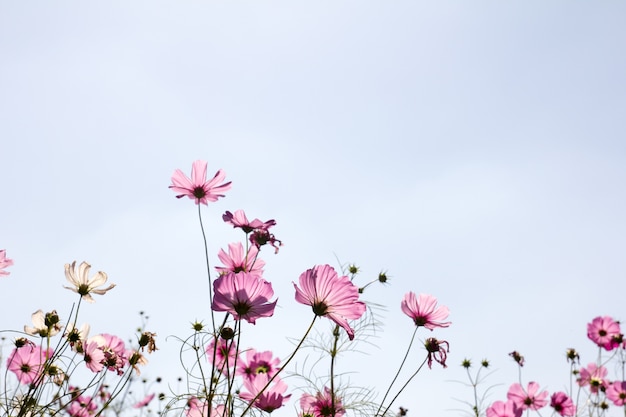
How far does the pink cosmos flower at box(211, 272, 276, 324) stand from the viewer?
111cm

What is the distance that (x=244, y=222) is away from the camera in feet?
5.01

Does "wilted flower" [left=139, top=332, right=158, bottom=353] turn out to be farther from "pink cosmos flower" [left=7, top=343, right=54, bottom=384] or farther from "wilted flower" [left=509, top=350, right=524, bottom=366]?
"wilted flower" [left=509, top=350, right=524, bottom=366]

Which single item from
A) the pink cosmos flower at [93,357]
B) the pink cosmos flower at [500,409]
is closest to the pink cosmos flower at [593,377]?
the pink cosmos flower at [500,409]

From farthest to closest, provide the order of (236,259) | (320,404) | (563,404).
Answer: (563,404) < (320,404) < (236,259)

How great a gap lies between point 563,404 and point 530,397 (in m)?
0.18

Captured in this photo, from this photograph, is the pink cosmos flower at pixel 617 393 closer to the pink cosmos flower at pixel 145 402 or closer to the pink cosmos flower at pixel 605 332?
the pink cosmos flower at pixel 605 332

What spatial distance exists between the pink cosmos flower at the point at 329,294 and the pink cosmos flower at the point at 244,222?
0.37 meters

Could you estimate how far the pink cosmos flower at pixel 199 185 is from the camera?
1.62 m

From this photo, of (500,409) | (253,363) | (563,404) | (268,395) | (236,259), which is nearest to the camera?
(268,395)

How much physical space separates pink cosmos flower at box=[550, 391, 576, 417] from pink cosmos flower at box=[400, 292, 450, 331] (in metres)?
1.98

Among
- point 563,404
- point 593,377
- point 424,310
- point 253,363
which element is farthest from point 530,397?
point 424,310

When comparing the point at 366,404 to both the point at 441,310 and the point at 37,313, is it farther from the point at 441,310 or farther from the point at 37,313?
the point at 37,313

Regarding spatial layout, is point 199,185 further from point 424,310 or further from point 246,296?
point 424,310

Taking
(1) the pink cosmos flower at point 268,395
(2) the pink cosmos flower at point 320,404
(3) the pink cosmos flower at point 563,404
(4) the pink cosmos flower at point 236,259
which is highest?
(3) the pink cosmos flower at point 563,404
